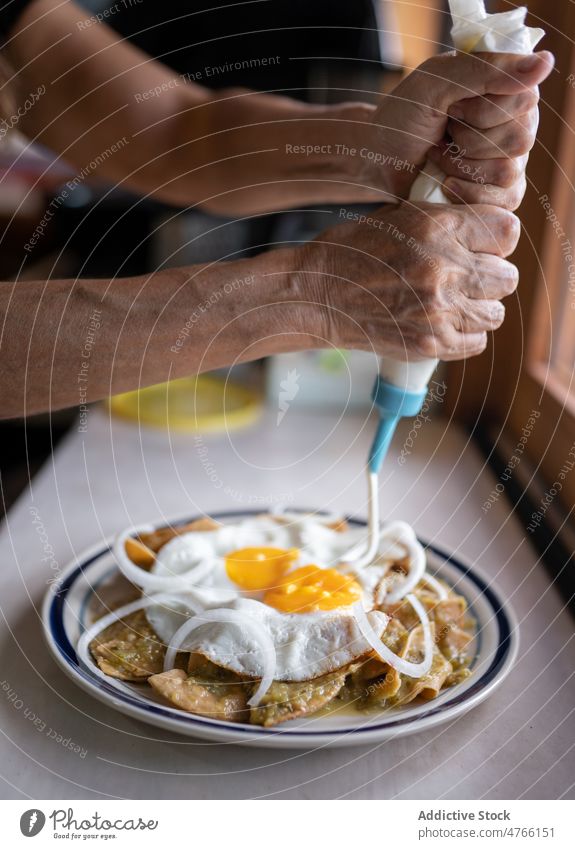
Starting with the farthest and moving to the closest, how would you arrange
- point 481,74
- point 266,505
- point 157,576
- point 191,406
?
point 191,406, point 266,505, point 157,576, point 481,74

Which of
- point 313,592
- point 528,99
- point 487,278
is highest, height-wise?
point 528,99

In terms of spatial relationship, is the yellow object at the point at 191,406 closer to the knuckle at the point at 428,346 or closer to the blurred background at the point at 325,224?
the blurred background at the point at 325,224

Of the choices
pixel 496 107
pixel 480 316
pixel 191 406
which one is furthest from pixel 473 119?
pixel 191 406

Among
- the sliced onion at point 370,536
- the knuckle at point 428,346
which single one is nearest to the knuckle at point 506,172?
the knuckle at point 428,346

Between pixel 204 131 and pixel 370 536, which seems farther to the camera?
pixel 204 131

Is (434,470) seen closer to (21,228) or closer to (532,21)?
(532,21)

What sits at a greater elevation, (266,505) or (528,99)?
(528,99)

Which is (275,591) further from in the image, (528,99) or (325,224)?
(325,224)

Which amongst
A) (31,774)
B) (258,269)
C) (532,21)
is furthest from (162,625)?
(532,21)
